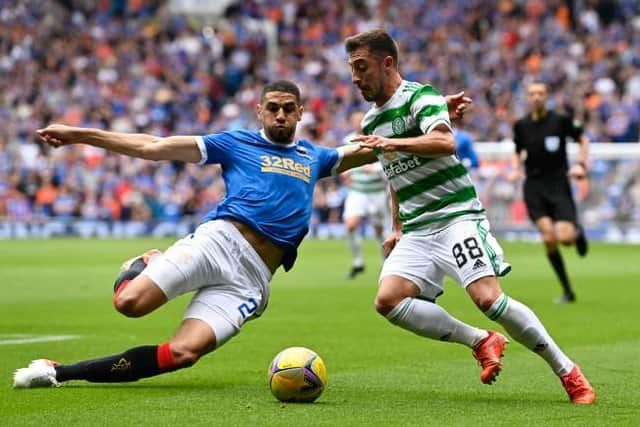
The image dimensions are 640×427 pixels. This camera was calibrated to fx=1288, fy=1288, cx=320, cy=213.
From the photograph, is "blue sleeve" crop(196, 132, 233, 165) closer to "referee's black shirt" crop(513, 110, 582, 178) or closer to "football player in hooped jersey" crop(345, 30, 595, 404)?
"football player in hooped jersey" crop(345, 30, 595, 404)

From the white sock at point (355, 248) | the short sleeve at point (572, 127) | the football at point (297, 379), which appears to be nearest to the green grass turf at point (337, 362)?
the football at point (297, 379)

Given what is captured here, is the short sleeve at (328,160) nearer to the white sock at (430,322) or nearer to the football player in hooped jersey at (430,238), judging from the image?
the football player in hooped jersey at (430,238)

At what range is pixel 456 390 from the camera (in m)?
8.53

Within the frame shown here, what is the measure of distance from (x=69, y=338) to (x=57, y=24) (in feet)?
106

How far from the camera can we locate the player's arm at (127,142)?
27.0 ft

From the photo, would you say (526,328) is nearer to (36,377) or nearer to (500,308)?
(500,308)

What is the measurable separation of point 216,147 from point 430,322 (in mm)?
1923

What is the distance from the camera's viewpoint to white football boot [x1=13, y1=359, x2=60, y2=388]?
8.36 m

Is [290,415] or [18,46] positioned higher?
[18,46]

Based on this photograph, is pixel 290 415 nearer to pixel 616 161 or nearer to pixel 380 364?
pixel 380 364

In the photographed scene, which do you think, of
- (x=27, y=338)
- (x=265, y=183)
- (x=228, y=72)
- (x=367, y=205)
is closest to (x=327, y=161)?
(x=265, y=183)

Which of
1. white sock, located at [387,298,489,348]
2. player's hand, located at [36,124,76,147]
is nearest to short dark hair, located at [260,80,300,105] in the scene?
player's hand, located at [36,124,76,147]

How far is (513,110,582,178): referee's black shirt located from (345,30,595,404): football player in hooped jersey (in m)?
7.47

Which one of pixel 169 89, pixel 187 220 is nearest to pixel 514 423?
pixel 187 220
